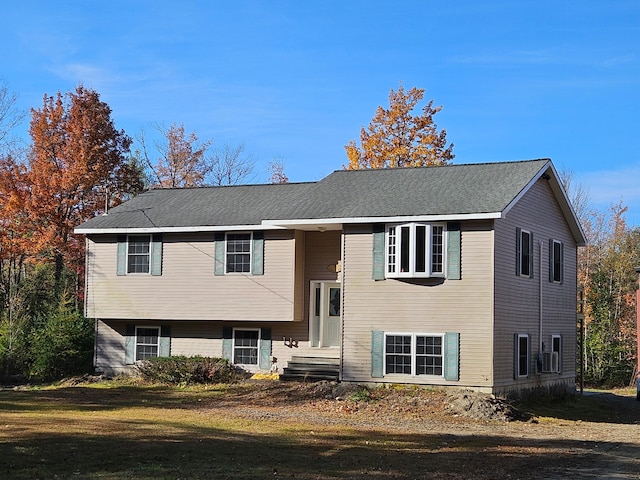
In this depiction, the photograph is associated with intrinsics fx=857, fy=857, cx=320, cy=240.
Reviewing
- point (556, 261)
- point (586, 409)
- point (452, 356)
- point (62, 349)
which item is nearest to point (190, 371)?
point (62, 349)

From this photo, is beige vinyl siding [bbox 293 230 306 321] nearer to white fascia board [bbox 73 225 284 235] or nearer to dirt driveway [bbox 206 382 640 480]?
white fascia board [bbox 73 225 284 235]

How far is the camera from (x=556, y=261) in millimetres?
27891

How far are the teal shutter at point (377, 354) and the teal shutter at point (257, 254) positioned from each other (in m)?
4.51

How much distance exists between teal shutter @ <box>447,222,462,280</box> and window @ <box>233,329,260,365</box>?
23.5ft

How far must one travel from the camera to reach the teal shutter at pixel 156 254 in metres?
27.5

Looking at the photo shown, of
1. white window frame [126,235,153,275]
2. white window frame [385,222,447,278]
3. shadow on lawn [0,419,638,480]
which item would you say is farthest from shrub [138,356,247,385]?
shadow on lawn [0,419,638,480]

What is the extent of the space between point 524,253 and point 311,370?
7.11 m

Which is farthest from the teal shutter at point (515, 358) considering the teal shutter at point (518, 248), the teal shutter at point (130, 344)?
the teal shutter at point (130, 344)

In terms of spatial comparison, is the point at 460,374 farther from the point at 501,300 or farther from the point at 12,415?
the point at 12,415

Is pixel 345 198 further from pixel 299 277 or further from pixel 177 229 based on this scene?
pixel 177 229

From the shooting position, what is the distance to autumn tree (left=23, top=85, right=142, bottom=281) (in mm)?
35500

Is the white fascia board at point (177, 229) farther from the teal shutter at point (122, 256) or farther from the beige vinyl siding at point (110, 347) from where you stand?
the beige vinyl siding at point (110, 347)

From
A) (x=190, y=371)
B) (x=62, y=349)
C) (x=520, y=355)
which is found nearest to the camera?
(x=520, y=355)

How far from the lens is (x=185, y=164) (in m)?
50.3
